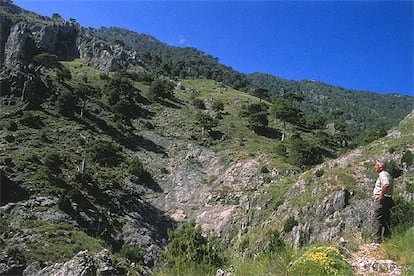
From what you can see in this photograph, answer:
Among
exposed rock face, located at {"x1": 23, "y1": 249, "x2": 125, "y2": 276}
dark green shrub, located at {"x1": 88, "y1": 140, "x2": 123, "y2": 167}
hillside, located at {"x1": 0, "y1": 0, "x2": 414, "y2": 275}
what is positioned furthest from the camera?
dark green shrub, located at {"x1": 88, "y1": 140, "x2": 123, "y2": 167}

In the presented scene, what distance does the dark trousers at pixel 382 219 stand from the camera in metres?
9.49

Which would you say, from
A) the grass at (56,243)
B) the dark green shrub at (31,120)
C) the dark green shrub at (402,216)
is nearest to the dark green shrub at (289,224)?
the grass at (56,243)

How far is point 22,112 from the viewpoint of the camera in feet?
178

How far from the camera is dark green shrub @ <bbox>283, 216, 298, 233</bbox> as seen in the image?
28438mm

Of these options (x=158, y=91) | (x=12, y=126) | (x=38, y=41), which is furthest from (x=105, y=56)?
(x=12, y=126)

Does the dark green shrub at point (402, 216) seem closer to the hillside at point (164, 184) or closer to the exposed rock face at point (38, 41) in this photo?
the hillside at point (164, 184)

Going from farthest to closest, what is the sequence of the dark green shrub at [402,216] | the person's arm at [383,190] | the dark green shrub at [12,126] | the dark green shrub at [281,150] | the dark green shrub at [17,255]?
the dark green shrub at [281,150] < the dark green shrub at [12,126] < the dark green shrub at [17,255] < the person's arm at [383,190] < the dark green shrub at [402,216]

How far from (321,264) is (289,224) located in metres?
22.4

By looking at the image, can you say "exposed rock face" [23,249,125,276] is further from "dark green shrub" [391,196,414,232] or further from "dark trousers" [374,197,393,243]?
"dark green shrub" [391,196,414,232]

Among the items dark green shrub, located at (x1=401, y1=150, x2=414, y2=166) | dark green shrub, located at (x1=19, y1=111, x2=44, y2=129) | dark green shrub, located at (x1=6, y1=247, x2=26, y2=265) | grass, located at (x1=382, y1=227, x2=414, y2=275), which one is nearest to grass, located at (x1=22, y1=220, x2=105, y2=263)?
dark green shrub, located at (x1=6, y1=247, x2=26, y2=265)

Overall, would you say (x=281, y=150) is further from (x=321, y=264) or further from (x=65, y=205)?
(x=321, y=264)

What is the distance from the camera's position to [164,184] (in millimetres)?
50250

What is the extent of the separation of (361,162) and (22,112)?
158ft

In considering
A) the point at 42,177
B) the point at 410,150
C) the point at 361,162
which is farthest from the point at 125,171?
the point at 410,150
